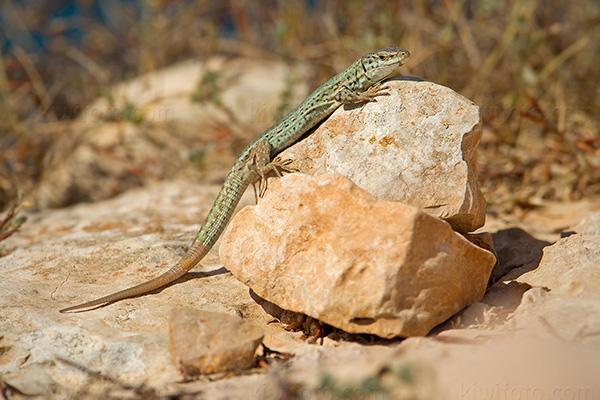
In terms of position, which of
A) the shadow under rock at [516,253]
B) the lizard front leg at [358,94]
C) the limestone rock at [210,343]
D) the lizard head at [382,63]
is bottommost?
the shadow under rock at [516,253]

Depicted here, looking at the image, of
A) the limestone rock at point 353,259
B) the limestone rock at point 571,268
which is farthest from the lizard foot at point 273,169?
the limestone rock at point 571,268

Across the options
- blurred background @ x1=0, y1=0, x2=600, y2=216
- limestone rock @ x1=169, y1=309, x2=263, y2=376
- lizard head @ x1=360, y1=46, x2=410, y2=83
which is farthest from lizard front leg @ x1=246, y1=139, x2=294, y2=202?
blurred background @ x1=0, y1=0, x2=600, y2=216

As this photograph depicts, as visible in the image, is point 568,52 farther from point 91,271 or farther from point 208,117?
point 91,271

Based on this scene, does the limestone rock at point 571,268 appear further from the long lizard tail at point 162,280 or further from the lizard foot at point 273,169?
the long lizard tail at point 162,280

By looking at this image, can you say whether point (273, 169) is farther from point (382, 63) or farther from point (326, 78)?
point (326, 78)

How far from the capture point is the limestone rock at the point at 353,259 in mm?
2908

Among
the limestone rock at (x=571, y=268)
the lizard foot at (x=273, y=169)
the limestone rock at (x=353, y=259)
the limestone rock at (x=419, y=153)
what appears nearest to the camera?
the limestone rock at (x=353, y=259)

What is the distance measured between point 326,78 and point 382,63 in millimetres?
3437

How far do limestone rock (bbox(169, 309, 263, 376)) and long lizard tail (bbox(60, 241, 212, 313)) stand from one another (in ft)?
2.48

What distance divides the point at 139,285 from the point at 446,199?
2.16 metres

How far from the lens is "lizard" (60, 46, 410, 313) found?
13.3 feet

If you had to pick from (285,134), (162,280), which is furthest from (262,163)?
(162,280)

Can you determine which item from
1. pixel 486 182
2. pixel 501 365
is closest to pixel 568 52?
pixel 486 182

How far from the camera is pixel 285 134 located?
4.24 m
